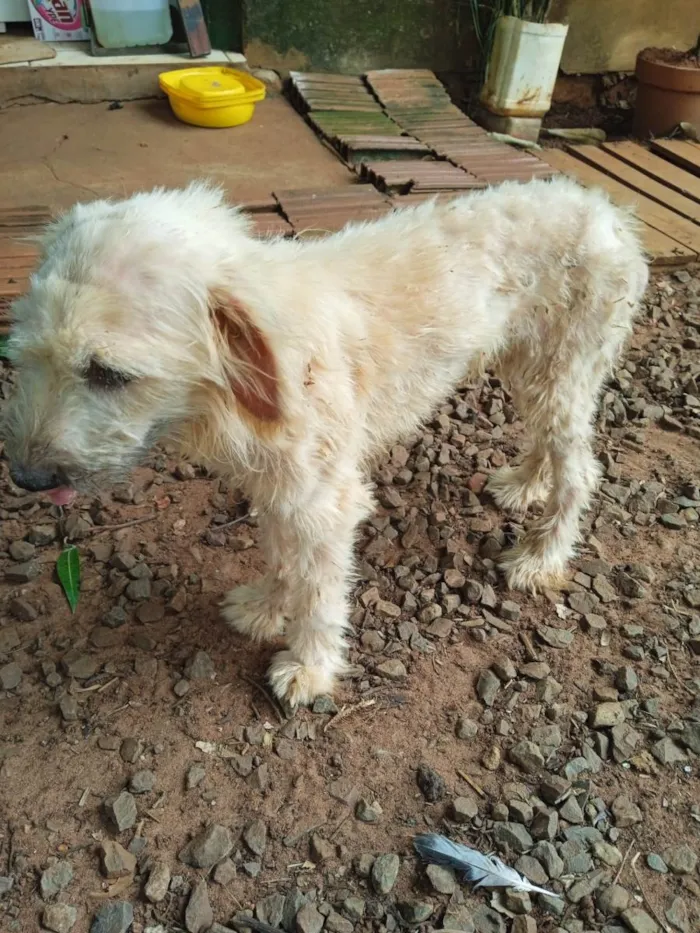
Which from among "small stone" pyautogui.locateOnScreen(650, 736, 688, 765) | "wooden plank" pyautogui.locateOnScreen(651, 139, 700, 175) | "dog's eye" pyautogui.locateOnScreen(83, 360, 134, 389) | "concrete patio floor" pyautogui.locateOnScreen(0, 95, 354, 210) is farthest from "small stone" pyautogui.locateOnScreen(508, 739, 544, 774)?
"wooden plank" pyautogui.locateOnScreen(651, 139, 700, 175)

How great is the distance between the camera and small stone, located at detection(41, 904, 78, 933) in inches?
89.4

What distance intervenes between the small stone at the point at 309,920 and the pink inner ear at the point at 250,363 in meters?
1.50

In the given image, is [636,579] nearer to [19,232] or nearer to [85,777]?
[85,777]

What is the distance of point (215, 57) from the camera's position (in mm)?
6656

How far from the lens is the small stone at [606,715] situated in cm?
290

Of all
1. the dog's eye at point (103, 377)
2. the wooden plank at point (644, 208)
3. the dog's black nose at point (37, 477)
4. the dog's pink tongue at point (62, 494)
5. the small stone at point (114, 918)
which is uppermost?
the dog's eye at point (103, 377)

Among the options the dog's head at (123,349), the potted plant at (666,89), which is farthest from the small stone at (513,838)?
the potted plant at (666,89)

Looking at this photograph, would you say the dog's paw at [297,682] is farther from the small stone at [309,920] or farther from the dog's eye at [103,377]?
the dog's eye at [103,377]

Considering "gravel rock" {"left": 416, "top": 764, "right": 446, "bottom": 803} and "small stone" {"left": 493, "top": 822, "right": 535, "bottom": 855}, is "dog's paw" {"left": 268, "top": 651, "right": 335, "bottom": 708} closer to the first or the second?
"gravel rock" {"left": 416, "top": 764, "right": 446, "bottom": 803}

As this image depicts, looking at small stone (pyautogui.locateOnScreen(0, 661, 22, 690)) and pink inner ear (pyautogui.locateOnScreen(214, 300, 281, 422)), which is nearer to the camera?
pink inner ear (pyautogui.locateOnScreen(214, 300, 281, 422))

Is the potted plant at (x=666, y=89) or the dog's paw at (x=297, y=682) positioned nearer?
the dog's paw at (x=297, y=682)

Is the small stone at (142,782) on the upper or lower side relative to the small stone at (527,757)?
lower

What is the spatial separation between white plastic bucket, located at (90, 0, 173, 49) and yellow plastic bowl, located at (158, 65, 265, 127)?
1.58 ft

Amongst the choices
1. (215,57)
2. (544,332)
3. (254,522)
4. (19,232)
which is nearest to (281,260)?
(544,332)
